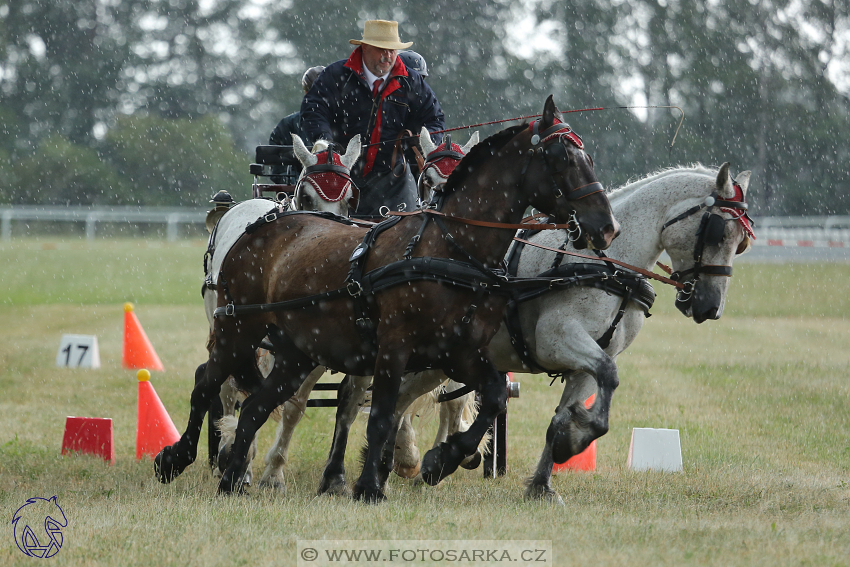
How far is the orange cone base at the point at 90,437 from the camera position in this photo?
298 inches

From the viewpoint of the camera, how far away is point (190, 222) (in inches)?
1336

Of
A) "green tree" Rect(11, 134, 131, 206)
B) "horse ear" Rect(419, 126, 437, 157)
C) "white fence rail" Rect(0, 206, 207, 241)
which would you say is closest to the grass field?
"horse ear" Rect(419, 126, 437, 157)

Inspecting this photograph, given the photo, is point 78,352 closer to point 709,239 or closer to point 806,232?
point 709,239

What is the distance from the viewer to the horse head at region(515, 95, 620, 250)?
4.89 metres

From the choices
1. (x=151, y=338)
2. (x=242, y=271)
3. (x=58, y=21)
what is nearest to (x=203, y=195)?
(x=58, y=21)

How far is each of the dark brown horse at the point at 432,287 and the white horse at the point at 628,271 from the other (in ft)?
1.40

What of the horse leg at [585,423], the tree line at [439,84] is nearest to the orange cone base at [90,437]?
the horse leg at [585,423]

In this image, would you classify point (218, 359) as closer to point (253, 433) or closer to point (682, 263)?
point (253, 433)

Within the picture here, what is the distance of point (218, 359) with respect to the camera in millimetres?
6137

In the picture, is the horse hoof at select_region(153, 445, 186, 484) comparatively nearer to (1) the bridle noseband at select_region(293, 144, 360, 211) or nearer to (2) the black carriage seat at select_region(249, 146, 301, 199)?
(1) the bridle noseband at select_region(293, 144, 360, 211)

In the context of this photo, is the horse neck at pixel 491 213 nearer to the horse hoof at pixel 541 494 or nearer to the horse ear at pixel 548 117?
the horse ear at pixel 548 117

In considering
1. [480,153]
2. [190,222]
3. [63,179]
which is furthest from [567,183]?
[63,179]

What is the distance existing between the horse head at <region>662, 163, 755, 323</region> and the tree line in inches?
901

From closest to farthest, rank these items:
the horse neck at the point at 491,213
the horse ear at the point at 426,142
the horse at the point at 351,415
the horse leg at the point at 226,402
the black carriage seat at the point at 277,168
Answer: the horse neck at the point at 491,213, the horse at the point at 351,415, the horse ear at the point at 426,142, the horse leg at the point at 226,402, the black carriage seat at the point at 277,168
